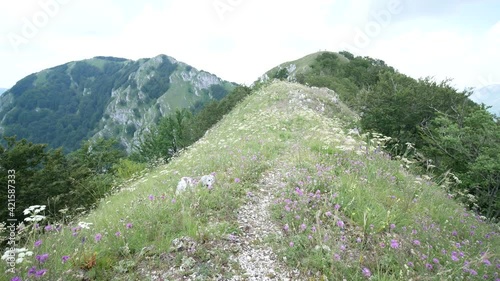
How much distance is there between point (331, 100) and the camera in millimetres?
26016

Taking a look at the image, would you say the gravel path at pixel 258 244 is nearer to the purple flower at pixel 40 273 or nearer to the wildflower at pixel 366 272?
the wildflower at pixel 366 272

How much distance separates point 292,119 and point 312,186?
995 cm

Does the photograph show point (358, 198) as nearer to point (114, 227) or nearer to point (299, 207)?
point (299, 207)

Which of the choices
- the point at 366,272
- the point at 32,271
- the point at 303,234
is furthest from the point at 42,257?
the point at 366,272

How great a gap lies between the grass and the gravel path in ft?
0.54

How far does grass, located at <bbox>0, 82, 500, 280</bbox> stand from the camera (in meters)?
3.83

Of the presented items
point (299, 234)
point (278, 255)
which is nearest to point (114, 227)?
point (278, 255)

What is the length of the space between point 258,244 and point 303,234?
81 centimetres

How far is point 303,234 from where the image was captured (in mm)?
4539

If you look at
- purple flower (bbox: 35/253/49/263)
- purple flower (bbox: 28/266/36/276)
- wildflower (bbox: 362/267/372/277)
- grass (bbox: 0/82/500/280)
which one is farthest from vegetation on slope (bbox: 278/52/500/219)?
purple flower (bbox: 28/266/36/276)

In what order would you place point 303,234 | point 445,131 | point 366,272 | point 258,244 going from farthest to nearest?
point 445,131, point 258,244, point 303,234, point 366,272

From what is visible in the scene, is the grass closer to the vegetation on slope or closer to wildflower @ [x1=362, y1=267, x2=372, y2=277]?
wildflower @ [x1=362, y1=267, x2=372, y2=277]

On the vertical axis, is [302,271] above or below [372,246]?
below

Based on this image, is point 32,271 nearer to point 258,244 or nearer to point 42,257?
point 42,257
